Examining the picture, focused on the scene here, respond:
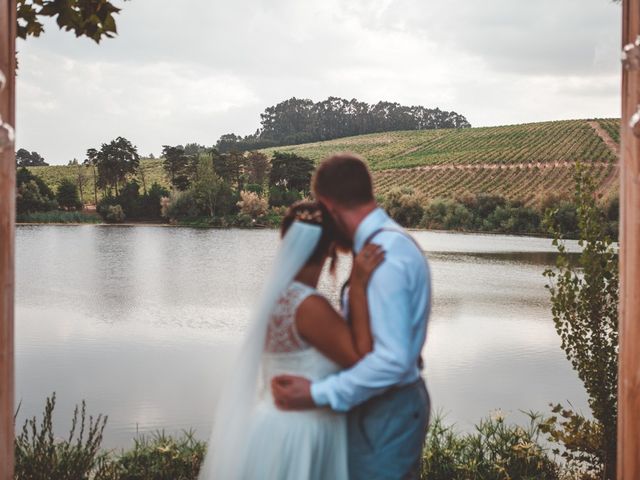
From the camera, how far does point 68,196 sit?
6247cm

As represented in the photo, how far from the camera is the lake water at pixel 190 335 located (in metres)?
9.38

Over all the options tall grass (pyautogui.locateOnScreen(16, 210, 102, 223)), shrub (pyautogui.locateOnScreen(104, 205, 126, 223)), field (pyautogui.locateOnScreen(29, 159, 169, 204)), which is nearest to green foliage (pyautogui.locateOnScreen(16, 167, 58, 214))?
tall grass (pyautogui.locateOnScreen(16, 210, 102, 223))

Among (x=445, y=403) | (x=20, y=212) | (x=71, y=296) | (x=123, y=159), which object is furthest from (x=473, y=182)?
(x=445, y=403)

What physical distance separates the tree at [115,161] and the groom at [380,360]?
6893cm

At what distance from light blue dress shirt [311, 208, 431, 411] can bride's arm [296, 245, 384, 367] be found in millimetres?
25

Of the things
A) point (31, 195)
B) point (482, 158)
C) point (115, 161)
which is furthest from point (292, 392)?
point (482, 158)

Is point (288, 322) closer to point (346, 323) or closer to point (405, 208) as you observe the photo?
point (346, 323)

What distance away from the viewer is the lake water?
369 inches

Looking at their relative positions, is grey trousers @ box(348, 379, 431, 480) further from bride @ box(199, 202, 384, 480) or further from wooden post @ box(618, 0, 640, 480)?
wooden post @ box(618, 0, 640, 480)

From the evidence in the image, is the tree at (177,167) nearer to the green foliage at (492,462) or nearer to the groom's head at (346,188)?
the green foliage at (492,462)

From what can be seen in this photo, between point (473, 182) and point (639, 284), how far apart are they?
62.5m

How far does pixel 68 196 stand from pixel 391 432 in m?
64.4

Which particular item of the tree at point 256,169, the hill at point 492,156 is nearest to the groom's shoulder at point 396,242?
the hill at point 492,156

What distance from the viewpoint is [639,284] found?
2.44 m
